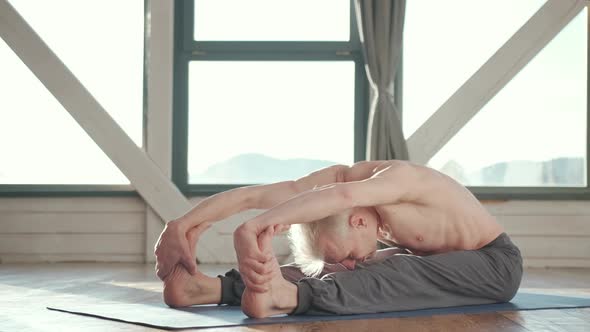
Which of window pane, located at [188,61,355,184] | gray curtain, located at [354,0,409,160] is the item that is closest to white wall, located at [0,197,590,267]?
window pane, located at [188,61,355,184]

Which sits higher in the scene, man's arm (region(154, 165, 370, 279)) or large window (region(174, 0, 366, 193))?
large window (region(174, 0, 366, 193))

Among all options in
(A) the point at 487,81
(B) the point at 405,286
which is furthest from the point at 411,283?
(A) the point at 487,81

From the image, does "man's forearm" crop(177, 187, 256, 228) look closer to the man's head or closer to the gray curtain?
the man's head

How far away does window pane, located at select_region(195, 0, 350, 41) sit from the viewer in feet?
18.7

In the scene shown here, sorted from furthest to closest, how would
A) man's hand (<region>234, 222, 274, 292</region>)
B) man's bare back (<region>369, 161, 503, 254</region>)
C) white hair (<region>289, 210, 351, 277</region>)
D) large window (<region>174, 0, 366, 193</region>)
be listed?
1. large window (<region>174, 0, 366, 193</region>)
2. man's bare back (<region>369, 161, 503, 254</region>)
3. white hair (<region>289, 210, 351, 277</region>)
4. man's hand (<region>234, 222, 274, 292</region>)

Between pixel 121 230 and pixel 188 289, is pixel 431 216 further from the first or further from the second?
pixel 121 230

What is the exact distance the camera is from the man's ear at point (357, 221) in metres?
2.76

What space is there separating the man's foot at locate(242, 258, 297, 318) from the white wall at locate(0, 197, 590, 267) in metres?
2.82

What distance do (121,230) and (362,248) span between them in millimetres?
3137

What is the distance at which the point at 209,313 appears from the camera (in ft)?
9.27

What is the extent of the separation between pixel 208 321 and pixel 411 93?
341cm

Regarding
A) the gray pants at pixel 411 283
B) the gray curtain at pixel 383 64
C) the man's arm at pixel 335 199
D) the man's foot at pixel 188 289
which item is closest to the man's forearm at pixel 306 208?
the man's arm at pixel 335 199

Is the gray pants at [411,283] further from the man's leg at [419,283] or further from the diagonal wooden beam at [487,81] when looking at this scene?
the diagonal wooden beam at [487,81]

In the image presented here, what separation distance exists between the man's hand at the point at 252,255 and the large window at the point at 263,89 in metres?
3.16
